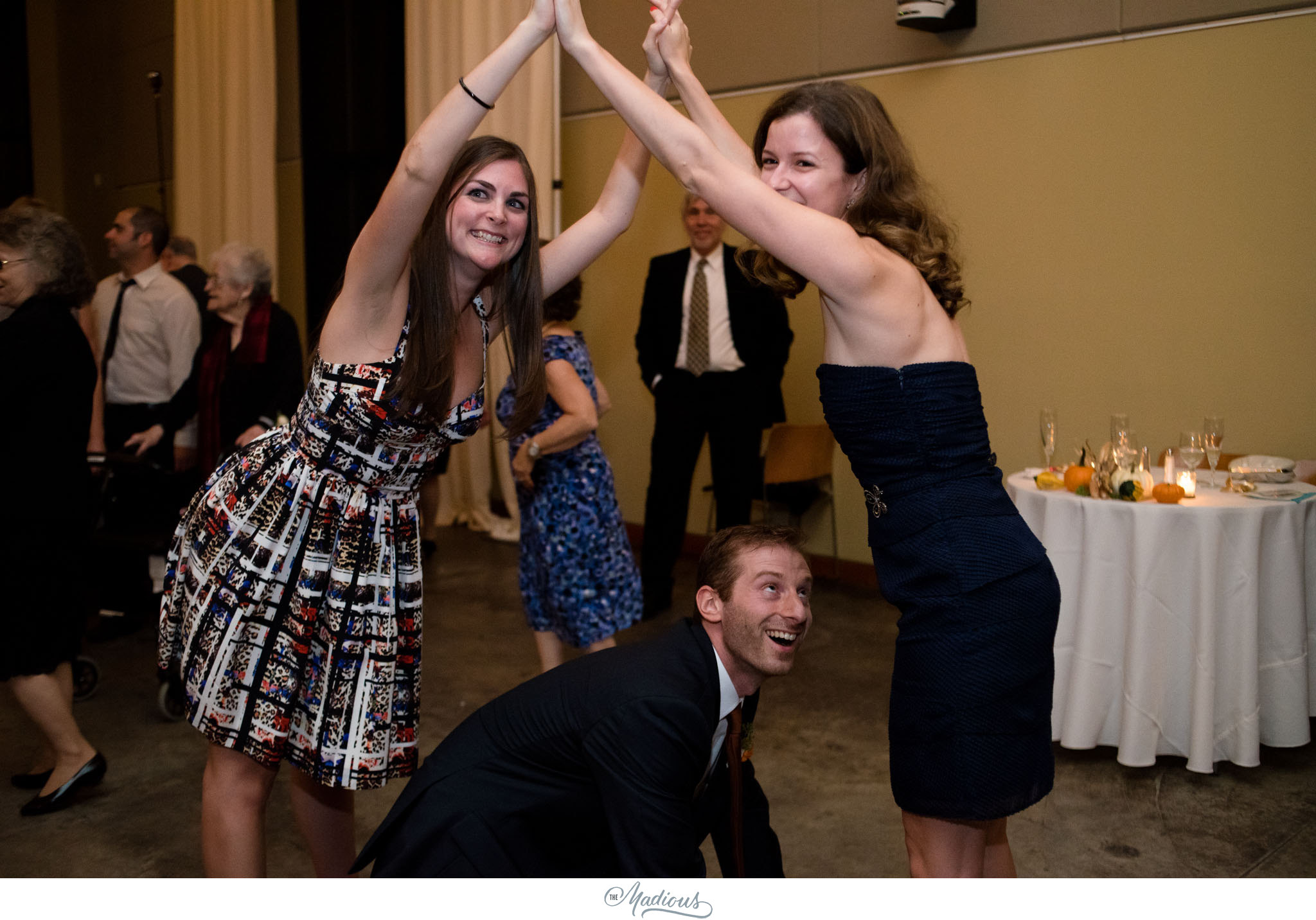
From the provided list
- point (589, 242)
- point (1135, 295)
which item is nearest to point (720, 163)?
point (589, 242)

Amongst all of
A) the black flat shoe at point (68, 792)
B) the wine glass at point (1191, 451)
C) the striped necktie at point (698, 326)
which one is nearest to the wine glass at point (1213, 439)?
the wine glass at point (1191, 451)

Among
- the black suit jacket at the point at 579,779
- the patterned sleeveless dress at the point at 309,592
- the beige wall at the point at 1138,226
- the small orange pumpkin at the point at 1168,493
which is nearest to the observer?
the black suit jacket at the point at 579,779

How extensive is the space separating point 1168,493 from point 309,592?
246 cm

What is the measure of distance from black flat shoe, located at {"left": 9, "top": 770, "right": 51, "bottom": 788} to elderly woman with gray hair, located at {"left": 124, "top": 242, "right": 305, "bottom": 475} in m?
1.38

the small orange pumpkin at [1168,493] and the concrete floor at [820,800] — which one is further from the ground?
the small orange pumpkin at [1168,493]

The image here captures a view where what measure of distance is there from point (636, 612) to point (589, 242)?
61.1 inches

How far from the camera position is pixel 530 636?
4621 millimetres

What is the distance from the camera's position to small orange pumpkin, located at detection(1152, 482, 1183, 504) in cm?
324

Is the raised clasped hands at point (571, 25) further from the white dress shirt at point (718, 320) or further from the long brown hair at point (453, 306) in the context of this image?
the white dress shirt at point (718, 320)

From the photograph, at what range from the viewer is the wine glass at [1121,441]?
340cm

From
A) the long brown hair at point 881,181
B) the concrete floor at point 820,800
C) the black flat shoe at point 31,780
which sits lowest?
the concrete floor at point 820,800

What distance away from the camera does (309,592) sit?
186cm

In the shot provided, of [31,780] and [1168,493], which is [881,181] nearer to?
[1168,493]

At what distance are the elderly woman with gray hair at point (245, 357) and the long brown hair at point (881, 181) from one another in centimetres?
295
